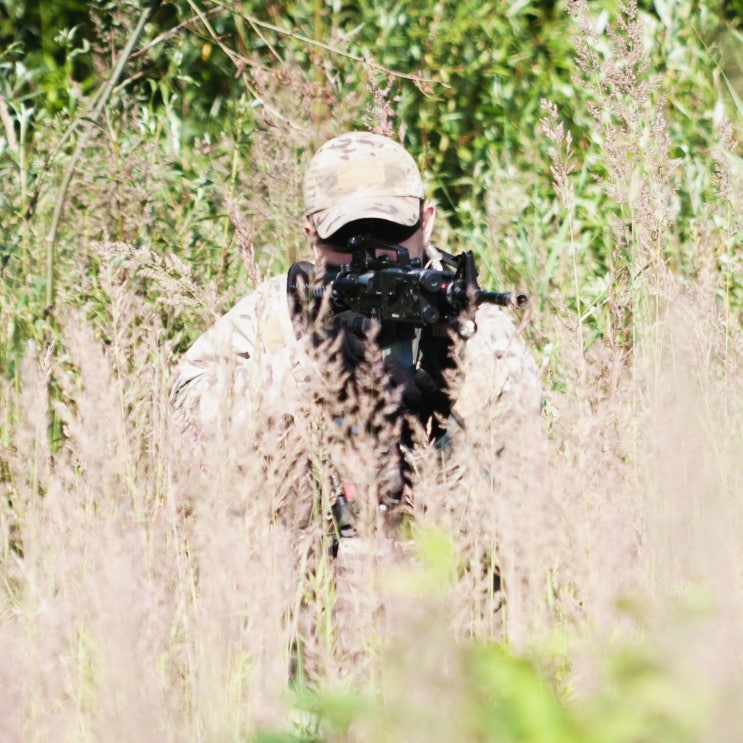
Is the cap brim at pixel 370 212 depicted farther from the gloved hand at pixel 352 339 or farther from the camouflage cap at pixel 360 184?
the gloved hand at pixel 352 339

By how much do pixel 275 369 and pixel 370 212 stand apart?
1.58 ft

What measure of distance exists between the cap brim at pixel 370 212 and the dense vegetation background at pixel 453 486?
0.30 m

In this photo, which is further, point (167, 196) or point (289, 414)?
point (167, 196)

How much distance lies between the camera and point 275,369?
2.28m

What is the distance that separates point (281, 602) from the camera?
4.94 feet

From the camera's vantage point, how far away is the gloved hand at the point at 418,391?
2080 millimetres

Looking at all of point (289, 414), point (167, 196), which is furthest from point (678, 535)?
point (167, 196)

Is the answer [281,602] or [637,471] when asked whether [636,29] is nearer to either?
[637,471]

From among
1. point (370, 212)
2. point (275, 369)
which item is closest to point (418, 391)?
point (275, 369)

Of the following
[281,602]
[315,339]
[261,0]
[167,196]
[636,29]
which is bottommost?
[281,602]

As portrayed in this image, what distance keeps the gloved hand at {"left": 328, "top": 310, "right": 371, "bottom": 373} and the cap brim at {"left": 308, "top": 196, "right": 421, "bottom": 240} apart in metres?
Answer: 0.47

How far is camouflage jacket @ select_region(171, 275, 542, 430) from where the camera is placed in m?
1.70

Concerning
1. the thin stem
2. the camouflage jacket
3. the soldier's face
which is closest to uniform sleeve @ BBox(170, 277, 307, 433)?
the camouflage jacket

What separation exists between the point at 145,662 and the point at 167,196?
7.53ft
